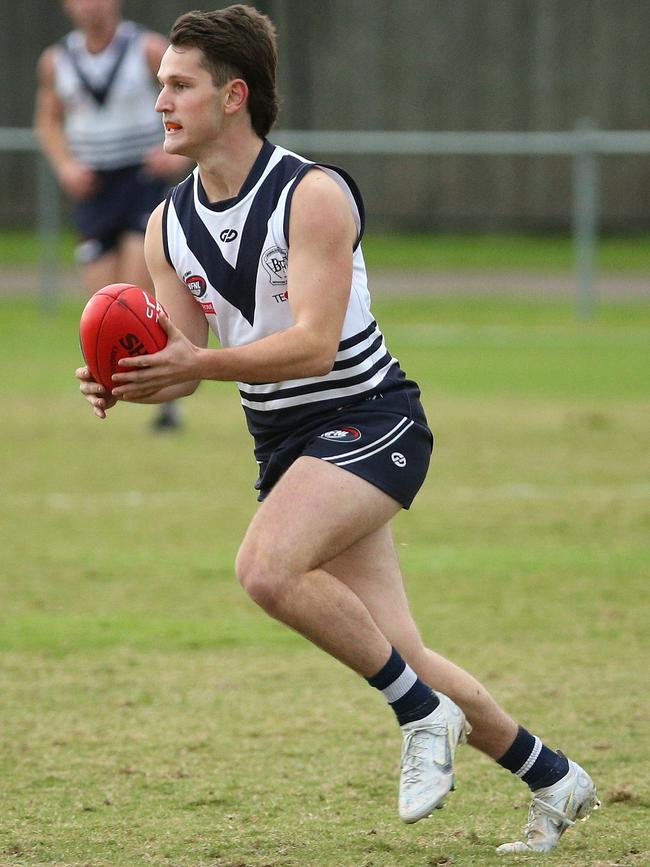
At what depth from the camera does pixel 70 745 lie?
16.2 feet

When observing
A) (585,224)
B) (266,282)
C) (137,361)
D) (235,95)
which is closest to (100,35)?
(235,95)

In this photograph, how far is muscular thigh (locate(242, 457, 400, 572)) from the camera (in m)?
3.92

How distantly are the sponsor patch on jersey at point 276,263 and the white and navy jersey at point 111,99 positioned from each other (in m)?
6.76

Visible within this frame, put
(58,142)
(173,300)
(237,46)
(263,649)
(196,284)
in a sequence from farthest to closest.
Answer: (58,142)
(263,649)
(173,300)
(196,284)
(237,46)

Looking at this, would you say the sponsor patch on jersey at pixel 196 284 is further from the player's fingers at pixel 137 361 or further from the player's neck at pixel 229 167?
the player's fingers at pixel 137 361

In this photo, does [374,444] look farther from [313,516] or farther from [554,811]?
[554,811]

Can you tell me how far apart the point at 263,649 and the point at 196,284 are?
2.19m

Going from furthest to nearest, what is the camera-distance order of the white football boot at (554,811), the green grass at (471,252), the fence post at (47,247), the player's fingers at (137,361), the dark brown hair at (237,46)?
1. the green grass at (471,252)
2. the fence post at (47,247)
3. the dark brown hair at (237,46)
4. the white football boot at (554,811)
5. the player's fingers at (137,361)

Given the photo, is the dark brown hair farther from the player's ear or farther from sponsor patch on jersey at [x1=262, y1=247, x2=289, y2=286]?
sponsor patch on jersey at [x1=262, y1=247, x2=289, y2=286]

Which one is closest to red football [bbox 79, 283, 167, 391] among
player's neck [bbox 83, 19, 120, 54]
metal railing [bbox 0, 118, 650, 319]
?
player's neck [bbox 83, 19, 120, 54]

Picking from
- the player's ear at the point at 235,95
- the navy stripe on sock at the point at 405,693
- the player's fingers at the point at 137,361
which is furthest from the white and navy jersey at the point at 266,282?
the navy stripe on sock at the point at 405,693

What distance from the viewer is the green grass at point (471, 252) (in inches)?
899

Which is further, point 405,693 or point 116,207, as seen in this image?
point 116,207

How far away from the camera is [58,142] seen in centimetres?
1080
